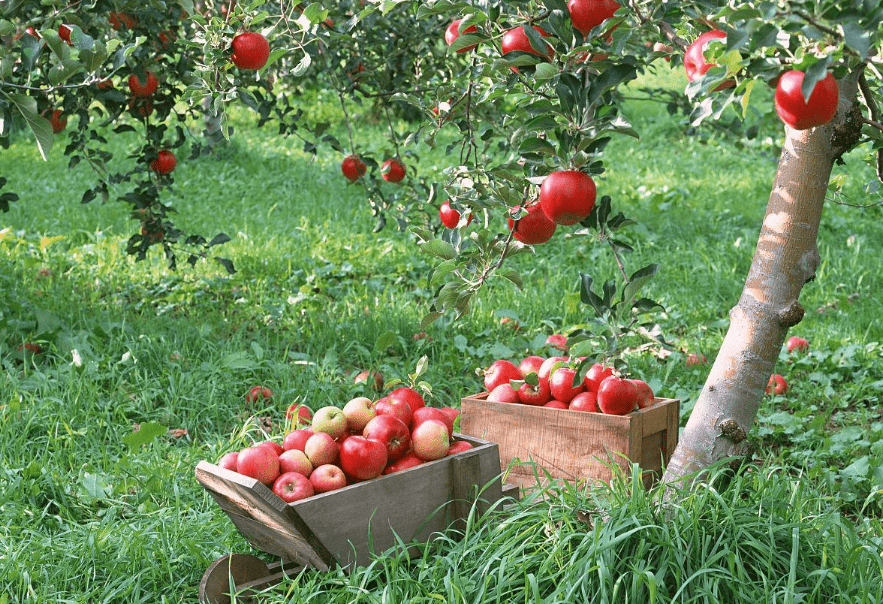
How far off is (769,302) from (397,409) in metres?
0.96

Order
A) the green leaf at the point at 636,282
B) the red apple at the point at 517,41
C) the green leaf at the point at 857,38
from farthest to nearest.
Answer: the green leaf at the point at 636,282 → the red apple at the point at 517,41 → the green leaf at the point at 857,38

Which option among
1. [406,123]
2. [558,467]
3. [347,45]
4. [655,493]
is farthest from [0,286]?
[406,123]

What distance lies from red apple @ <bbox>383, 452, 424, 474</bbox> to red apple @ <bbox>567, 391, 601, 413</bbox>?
479mm

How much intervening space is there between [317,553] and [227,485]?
256 millimetres

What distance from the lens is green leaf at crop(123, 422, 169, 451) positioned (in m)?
2.77

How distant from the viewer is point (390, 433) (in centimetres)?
208

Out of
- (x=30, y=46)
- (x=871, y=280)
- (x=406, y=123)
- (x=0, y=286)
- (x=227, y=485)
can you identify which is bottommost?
(x=406, y=123)

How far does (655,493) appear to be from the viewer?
6.68 ft

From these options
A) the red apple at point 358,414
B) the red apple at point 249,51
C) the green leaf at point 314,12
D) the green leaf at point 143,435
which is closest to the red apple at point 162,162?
the green leaf at point 143,435

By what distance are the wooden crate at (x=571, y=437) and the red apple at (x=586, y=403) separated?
5cm

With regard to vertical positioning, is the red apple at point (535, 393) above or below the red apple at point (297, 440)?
below

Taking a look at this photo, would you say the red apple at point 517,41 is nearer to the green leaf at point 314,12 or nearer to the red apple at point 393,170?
the green leaf at point 314,12

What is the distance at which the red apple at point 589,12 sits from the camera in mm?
1464

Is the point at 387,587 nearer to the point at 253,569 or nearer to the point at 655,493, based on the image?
the point at 253,569
